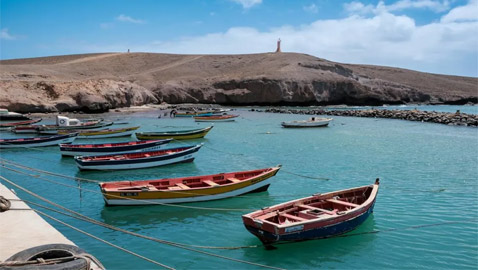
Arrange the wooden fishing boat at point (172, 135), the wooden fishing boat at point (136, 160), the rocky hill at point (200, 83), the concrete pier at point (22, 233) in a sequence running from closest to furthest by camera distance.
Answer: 1. the concrete pier at point (22, 233)
2. the wooden fishing boat at point (136, 160)
3. the wooden fishing boat at point (172, 135)
4. the rocky hill at point (200, 83)

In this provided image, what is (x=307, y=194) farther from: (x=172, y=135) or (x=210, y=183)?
(x=172, y=135)

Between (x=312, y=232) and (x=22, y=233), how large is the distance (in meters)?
7.51

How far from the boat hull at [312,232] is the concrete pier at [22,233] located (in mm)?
4858

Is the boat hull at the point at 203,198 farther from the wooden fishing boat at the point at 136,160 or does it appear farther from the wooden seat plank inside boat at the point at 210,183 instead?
the wooden fishing boat at the point at 136,160

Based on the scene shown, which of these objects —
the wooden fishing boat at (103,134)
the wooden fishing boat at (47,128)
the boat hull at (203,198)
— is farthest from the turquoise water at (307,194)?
the wooden fishing boat at (47,128)

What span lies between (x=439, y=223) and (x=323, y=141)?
22216 millimetres

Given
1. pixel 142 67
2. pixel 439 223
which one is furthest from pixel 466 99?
pixel 439 223

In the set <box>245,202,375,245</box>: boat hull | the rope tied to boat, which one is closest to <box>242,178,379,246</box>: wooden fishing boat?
<box>245,202,375,245</box>: boat hull

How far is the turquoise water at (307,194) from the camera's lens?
11750 millimetres

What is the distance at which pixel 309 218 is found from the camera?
1274cm

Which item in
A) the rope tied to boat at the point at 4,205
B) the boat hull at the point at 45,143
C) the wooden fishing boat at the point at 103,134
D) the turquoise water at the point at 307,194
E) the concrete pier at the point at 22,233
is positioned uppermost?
the wooden fishing boat at the point at 103,134

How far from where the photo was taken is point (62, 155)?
27.7 metres

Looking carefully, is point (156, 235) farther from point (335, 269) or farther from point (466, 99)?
point (466, 99)

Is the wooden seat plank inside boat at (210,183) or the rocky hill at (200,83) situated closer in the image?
the wooden seat plank inside boat at (210,183)
